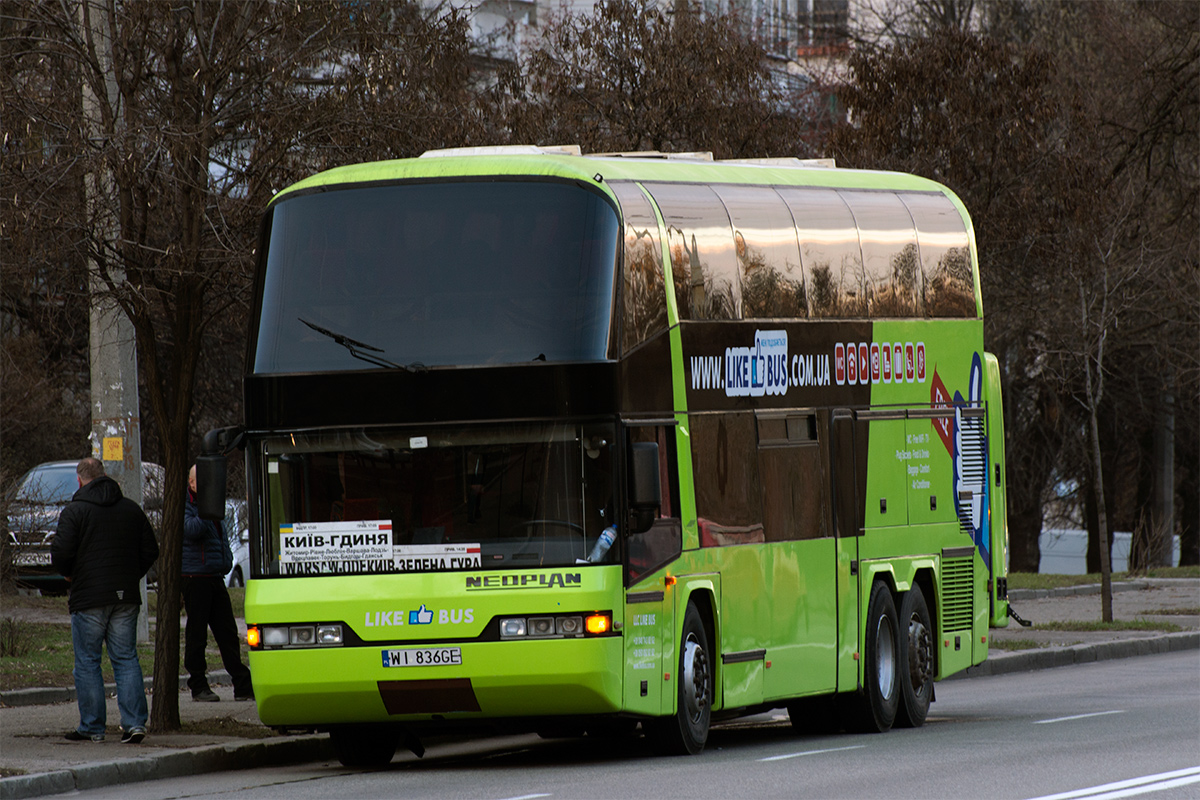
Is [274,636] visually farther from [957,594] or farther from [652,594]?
[957,594]

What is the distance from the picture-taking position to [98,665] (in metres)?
14.0

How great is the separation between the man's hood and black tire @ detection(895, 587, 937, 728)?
6.31 meters

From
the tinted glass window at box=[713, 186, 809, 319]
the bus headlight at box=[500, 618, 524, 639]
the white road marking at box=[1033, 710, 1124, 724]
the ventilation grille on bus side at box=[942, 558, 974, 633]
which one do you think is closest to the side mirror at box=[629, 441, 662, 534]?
the bus headlight at box=[500, 618, 524, 639]

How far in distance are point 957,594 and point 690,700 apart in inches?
181

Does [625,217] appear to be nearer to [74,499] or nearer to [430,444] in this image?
[430,444]

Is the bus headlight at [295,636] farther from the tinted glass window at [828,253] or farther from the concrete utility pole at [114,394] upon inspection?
the tinted glass window at [828,253]

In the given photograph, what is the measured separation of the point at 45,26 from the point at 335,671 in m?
5.38

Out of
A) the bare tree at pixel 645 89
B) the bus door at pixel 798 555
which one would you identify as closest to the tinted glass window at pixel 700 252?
the bus door at pixel 798 555

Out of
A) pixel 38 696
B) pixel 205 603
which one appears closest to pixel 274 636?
pixel 205 603

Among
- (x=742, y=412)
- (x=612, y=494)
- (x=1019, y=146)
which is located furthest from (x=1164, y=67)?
(x=612, y=494)

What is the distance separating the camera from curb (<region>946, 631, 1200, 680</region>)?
71.2 ft

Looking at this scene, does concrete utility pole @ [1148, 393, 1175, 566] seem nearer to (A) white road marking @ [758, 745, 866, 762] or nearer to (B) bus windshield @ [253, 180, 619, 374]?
(A) white road marking @ [758, 745, 866, 762]

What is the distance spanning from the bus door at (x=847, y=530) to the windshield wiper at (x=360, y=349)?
3901mm

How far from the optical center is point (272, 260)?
43.4 ft
